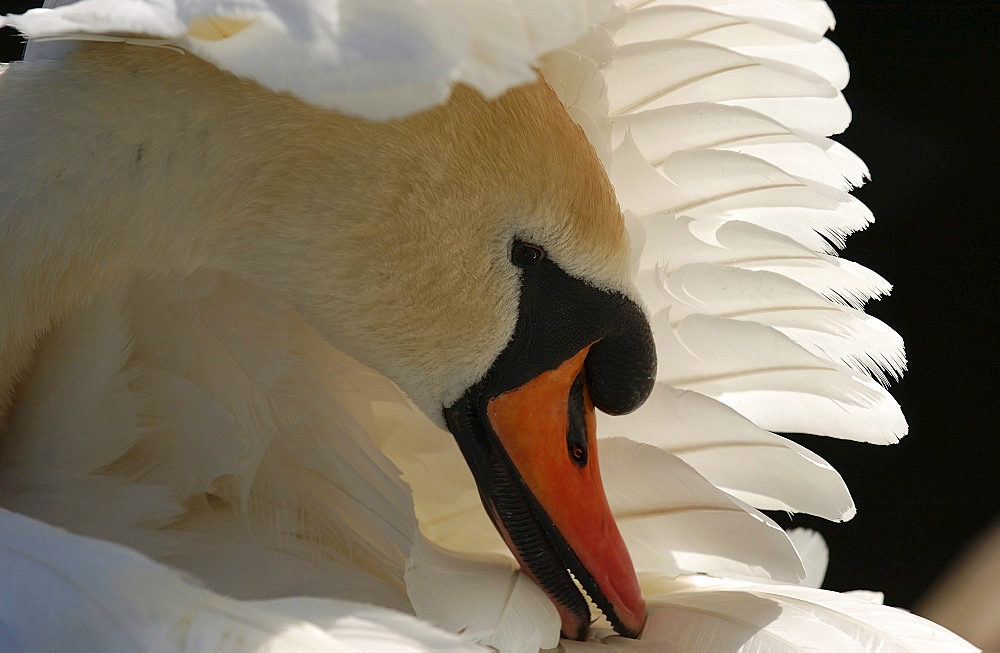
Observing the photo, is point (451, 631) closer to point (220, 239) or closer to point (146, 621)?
point (146, 621)

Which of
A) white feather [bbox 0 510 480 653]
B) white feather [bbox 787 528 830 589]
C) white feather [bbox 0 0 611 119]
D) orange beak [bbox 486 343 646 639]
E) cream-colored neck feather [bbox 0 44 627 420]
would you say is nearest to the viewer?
white feather [bbox 0 0 611 119]

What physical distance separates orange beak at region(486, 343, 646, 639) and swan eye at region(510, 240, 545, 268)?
0.37 feet

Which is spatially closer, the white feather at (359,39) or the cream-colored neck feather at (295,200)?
the white feather at (359,39)

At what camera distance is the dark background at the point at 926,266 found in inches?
122

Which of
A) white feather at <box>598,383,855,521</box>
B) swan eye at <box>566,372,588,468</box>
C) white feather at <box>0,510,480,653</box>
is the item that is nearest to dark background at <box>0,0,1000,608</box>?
white feather at <box>598,383,855,521</box>

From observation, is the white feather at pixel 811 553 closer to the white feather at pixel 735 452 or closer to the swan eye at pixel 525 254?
the white feather at pixel 735 452

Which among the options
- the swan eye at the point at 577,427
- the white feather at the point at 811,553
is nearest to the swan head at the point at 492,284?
the swan eye at the point at 577,427

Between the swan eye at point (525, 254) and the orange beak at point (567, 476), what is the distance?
0.11 m

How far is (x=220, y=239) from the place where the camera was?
113 centimetres

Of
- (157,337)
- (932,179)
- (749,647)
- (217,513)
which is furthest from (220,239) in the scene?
(932,179)

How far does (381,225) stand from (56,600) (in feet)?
1.47

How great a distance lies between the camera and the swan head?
3.60 ft

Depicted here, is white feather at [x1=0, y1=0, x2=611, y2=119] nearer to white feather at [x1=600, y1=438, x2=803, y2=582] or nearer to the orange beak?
the orange beak

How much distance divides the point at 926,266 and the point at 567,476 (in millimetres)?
2469
